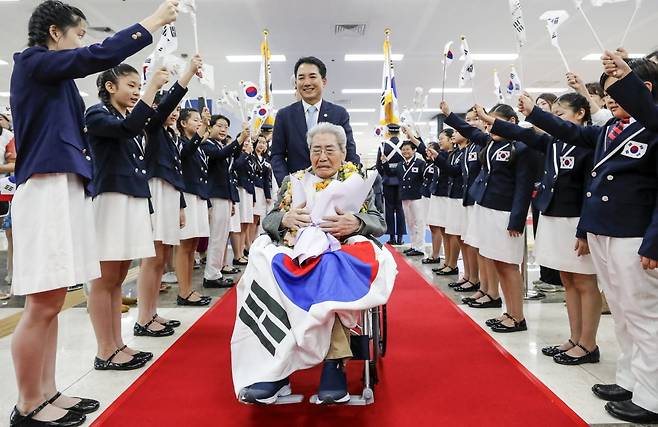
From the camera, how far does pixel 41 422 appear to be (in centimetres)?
171

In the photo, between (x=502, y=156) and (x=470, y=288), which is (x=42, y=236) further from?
(x=470, y=288)

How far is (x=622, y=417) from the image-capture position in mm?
1724

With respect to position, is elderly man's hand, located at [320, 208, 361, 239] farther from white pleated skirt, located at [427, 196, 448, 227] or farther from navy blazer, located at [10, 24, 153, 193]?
white pleated skirt, located at [427, 196, 448, 227]

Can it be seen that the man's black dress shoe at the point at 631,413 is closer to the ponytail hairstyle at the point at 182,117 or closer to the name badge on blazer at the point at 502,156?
the name badge on blazer at the point at 502,156

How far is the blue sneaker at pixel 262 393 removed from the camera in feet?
5.38

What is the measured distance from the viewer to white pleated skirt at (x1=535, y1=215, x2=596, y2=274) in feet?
7.60

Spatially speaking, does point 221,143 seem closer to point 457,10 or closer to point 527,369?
point 527,369

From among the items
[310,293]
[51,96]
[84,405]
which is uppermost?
[51,96]

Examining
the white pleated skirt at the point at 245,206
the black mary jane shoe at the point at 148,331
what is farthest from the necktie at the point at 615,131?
the white pleated skirt at the point at 245,206

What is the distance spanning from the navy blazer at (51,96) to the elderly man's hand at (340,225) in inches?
38.5

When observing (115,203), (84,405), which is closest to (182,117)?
(115,203)

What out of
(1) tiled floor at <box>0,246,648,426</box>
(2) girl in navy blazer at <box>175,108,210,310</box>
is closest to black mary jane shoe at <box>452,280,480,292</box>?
(1) tiled floor at <box>0,246,648,426</box>

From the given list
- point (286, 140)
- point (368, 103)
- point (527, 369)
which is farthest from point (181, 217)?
point (368, 103)

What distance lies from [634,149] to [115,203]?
7.57 feet
